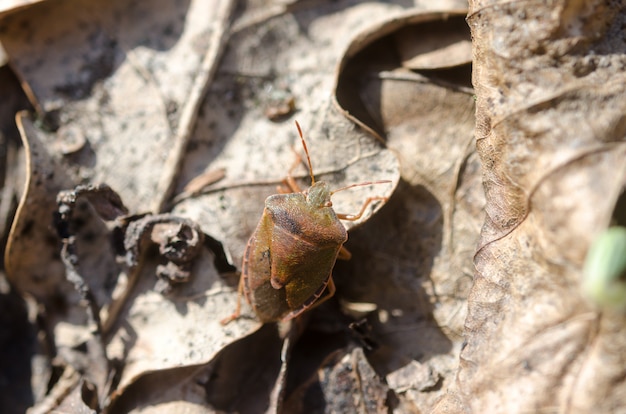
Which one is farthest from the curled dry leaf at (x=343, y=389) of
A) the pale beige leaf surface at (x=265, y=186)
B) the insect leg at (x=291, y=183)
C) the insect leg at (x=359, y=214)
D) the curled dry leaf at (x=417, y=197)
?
the insect leg at (x=291, y=183)

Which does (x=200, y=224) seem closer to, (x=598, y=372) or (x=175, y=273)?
(x=175, y=273)

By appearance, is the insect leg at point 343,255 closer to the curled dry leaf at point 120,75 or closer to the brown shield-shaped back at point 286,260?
the brown shield-shaped back at point 286,260

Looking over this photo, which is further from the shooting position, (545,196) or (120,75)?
(120,75)

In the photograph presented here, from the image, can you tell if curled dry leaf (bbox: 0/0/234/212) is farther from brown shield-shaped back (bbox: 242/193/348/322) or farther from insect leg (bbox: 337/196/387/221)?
insect leg (bbox: 337/196/387/221)

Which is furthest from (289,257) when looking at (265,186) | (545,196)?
(545,196)

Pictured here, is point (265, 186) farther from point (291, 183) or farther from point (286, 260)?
point (286, 260)

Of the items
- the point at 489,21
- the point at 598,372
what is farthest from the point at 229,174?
the point at 598,372
